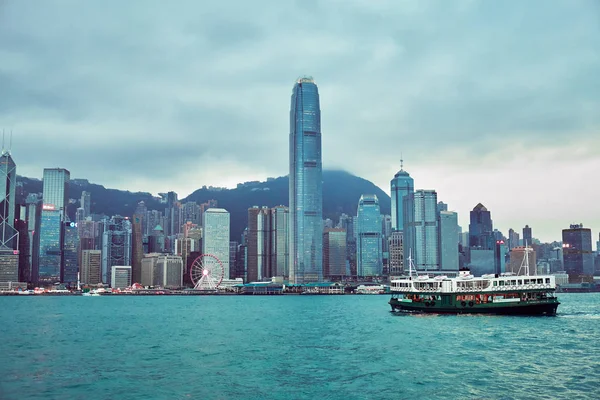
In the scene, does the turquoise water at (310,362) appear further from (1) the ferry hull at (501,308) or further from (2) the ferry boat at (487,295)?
(2) the ferry boat at (487,295)

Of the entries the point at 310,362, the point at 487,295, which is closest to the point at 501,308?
the point at 487,295

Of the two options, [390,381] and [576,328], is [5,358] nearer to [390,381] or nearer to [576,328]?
[390,381]

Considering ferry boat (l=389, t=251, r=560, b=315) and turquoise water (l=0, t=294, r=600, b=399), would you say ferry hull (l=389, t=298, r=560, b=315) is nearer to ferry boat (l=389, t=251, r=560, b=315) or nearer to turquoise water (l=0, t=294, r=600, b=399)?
ferry boat (l=389, t=251, r=560, b=315)

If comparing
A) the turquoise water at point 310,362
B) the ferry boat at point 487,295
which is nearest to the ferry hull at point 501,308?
the ferry boat at point 487,295

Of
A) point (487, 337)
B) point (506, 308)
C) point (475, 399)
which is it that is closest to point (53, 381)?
point (475, 399)

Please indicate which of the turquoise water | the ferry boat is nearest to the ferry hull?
the ferry boat
